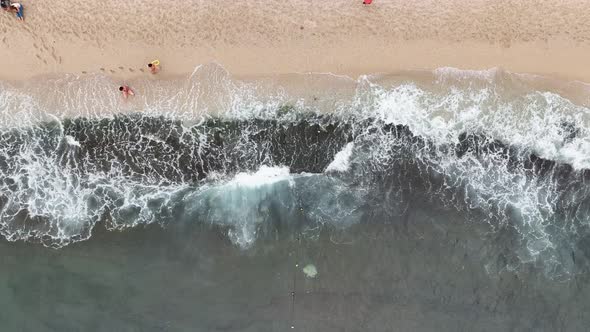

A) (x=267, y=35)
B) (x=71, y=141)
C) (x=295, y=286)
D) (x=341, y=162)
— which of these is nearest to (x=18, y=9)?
(x=71, y=141)

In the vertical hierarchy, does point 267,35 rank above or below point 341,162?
above

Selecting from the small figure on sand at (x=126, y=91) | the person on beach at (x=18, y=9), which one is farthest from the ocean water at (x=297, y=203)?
the person on beach at (x=18, y=9)

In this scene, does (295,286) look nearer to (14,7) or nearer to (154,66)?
(154,66)

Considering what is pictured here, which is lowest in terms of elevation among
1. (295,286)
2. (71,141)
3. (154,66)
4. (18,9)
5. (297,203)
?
(295,286)

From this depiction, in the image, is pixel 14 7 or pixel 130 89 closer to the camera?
pixel 14 7

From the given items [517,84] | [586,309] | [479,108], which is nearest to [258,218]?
[479,108]

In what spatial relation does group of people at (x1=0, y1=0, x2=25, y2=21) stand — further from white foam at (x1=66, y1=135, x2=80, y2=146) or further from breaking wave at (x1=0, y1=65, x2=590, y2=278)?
white foam at (x1=66, y1=135, x2=80, y2=146)
